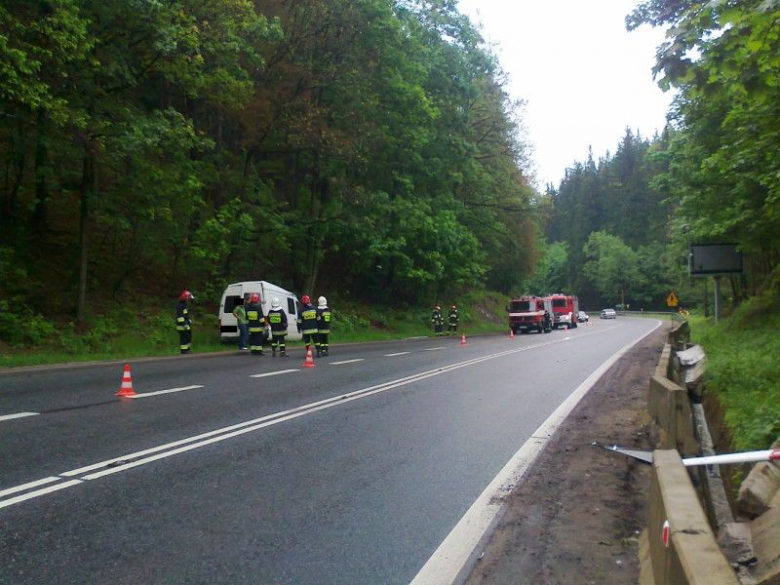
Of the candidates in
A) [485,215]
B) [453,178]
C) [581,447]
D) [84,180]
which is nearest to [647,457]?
[581,447]

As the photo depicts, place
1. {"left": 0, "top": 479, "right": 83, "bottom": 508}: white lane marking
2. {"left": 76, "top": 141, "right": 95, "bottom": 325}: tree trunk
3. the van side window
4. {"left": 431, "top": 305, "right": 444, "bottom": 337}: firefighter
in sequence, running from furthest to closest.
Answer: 1. {"left": 431, "top": 305, "right": 444, "bottom": 337}: firefighter
2. the van side window
3. {"left": 76, "top": 141, "right": 95, "bottom": 325}: tree trunk
4. {"left": 0, "top": 479, "right": 83, "bottom": 508}: white lane marking

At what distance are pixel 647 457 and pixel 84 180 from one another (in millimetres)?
17899

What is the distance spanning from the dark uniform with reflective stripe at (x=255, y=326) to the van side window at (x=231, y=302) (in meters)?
2.66

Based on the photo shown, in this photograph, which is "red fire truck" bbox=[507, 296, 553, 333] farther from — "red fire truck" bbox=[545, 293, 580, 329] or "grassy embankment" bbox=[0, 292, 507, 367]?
"red fire truck" bbox=[545, 293, 580, 329]

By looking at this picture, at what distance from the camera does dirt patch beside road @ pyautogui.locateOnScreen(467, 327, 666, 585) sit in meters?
4.27

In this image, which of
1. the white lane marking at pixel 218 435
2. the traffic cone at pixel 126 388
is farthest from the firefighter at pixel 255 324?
the traffic cone at pixel 126 388

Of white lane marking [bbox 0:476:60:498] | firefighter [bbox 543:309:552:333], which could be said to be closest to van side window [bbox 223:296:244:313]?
white lane marking [bbox 0:476:60:498]

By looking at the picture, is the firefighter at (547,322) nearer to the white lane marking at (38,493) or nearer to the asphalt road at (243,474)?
the asphalt road at (243,474)

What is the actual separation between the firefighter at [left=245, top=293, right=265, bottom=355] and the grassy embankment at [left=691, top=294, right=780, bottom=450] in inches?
446

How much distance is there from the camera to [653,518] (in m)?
4.27

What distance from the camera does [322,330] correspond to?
19.3 meters

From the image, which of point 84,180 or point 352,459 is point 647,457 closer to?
point 352,459

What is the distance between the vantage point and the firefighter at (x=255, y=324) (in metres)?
19.3

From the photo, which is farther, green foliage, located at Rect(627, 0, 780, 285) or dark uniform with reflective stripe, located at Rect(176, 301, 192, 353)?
dark uniform with reflective stripe, located at Rect(176, 301, 192, 353)
